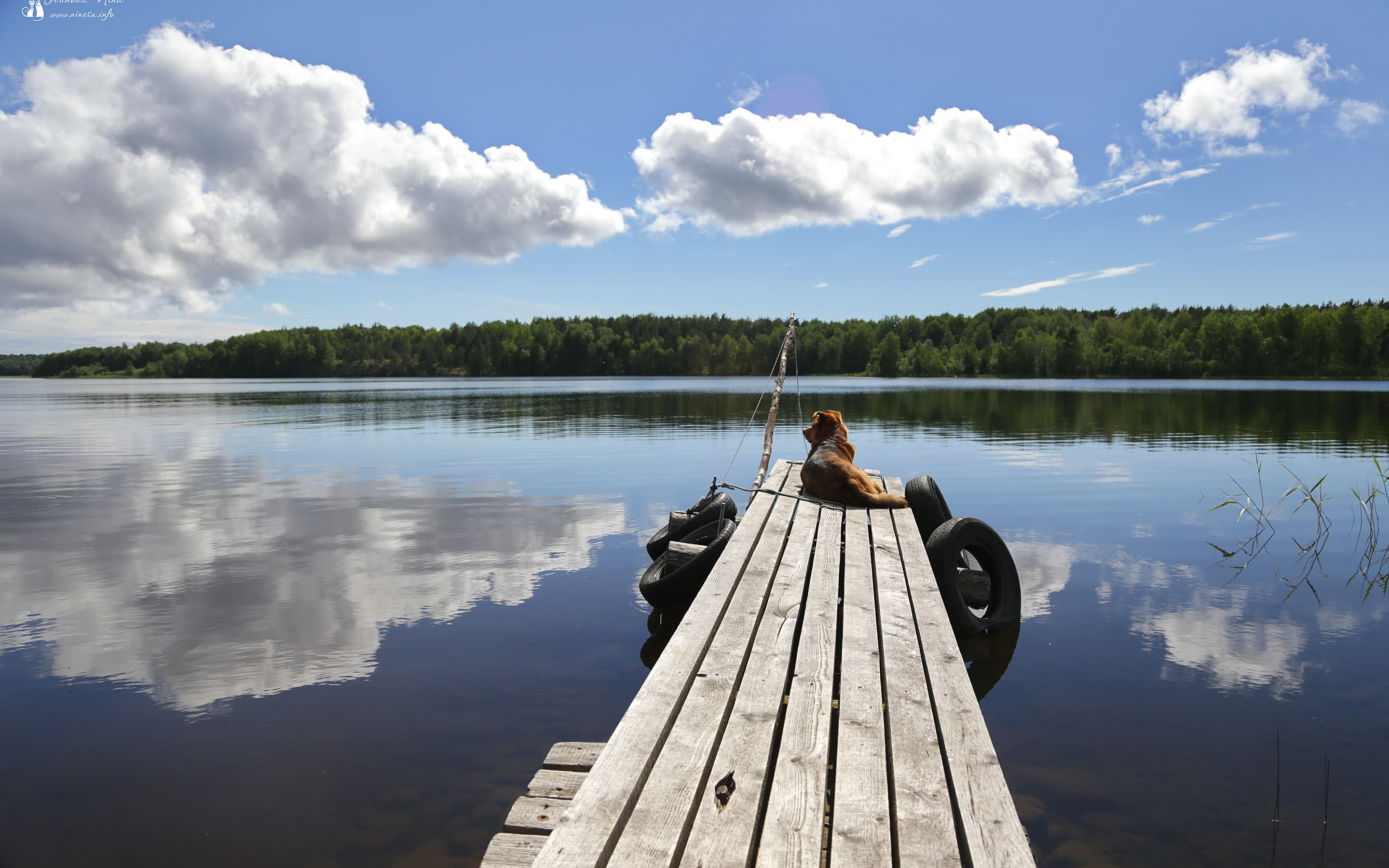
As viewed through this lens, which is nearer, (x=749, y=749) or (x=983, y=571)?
(x=749, y=749)

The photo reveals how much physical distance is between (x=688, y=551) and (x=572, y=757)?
385cm

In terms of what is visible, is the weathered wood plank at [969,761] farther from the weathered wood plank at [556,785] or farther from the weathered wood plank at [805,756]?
the weathered wood plank at [556,785]

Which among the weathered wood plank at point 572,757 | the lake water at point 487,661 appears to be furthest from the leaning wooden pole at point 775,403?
the weathered wood plank at point 572,757

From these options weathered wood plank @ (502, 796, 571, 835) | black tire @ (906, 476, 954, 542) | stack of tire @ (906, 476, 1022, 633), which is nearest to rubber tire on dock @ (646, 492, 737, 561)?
black tire @ (906, 476, 954, 542)

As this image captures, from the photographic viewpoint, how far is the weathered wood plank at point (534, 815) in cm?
330

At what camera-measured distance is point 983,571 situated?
306 inches

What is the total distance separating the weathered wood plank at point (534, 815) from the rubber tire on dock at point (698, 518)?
5411 millimetres

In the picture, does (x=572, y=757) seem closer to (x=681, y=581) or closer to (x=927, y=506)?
(x=681, y=581)

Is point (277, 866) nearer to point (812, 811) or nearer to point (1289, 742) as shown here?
point (812, 811)

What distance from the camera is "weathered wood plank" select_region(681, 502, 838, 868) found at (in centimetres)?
250

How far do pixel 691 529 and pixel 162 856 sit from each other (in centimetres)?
611

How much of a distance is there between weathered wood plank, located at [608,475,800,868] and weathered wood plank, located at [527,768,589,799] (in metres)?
0.73

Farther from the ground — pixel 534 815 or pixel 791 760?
pixel 791 760

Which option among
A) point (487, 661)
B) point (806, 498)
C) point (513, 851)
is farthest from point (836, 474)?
point (513, 851)
